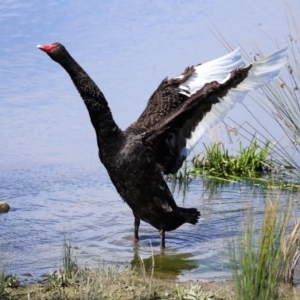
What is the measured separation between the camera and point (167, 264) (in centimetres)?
609

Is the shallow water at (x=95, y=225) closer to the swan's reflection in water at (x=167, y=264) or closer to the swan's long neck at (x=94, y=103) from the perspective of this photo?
the swan's reflection in water at (x=167, y=264)

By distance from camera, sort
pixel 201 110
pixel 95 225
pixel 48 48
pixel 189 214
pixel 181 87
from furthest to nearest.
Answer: pixel 181 87, pixel 95 225, pixel 189 214, pixel 201 110, pixel 48 48

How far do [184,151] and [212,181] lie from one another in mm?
3118

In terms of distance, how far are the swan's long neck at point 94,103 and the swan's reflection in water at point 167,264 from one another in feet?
3.52

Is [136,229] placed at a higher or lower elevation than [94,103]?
lower

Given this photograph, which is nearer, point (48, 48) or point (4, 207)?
point (48, 48)

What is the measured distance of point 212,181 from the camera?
976 cm

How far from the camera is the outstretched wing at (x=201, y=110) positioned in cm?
576

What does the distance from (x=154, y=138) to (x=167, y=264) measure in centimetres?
112

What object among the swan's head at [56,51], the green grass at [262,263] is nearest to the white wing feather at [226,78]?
the swan's head at [56,51]

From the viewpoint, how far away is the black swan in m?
6.18

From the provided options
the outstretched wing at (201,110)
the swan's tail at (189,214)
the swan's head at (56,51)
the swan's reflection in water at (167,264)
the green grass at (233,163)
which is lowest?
the swan's reflection in water at (167,264)

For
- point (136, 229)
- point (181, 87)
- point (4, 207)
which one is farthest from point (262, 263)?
point (4, 207)

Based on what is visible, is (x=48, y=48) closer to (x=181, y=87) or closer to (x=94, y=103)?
(x=94, y=103)
